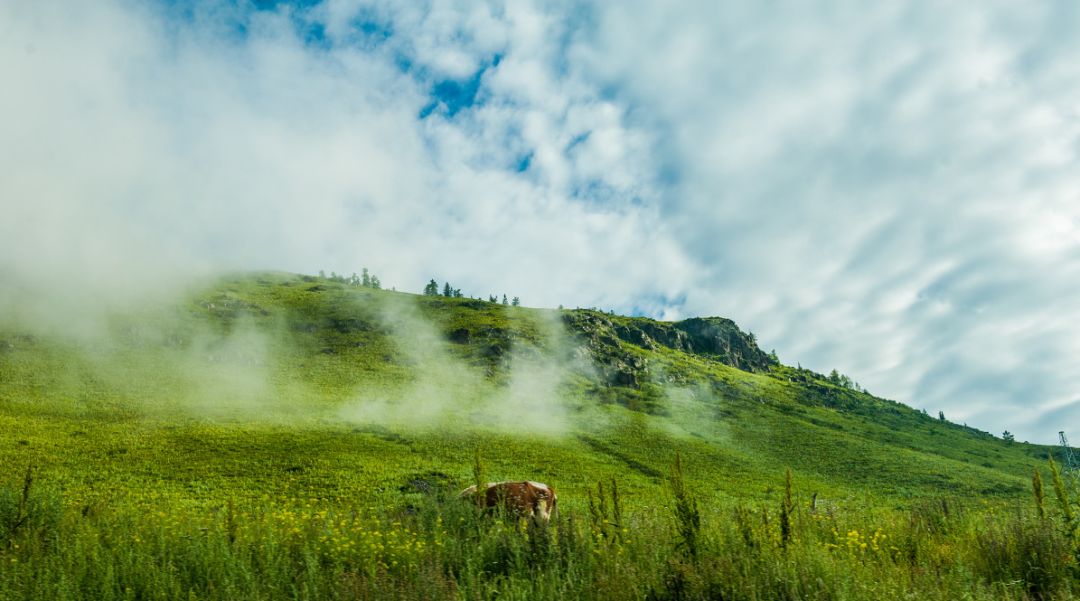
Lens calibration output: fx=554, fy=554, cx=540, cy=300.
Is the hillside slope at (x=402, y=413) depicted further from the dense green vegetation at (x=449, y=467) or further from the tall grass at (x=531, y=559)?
the tall grass at (x=531, y=559)

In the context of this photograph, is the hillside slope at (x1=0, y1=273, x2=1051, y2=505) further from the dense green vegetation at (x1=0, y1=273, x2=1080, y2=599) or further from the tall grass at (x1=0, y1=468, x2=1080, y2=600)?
the tall grass at (x1=0, y1=468, x2=1080, y2=600)

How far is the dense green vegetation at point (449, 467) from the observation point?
A: 6539 mm

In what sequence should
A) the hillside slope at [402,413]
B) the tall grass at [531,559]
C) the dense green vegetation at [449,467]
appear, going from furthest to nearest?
the hillside slope at [402,413] < the dense green vegetation at [449,467] < the tall grass at [531,559]

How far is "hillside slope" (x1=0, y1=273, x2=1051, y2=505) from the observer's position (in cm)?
5994

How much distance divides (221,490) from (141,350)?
71.0 m

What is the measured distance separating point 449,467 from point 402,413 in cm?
3281

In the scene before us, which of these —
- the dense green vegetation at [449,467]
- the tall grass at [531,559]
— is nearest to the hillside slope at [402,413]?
the dense green vegetation at [449,467]

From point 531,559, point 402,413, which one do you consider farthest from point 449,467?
point 531,559

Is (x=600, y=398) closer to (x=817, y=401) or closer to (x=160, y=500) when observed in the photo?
(x=817, y=401)

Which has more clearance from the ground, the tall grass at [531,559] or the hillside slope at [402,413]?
the hillside slope at [402,413]

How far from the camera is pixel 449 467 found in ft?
213

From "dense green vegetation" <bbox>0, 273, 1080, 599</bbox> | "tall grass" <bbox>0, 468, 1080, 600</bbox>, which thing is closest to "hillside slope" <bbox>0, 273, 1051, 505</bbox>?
"dense green vegetation" <bbox>0, 273, 1080, 599</bbox>

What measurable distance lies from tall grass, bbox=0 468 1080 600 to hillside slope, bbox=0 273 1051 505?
16265 mm

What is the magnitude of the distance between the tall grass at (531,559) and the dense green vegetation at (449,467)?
54mm
